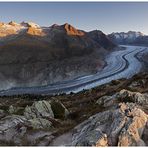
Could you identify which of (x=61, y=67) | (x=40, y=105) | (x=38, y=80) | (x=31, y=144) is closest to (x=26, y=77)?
(x=38, y=80)

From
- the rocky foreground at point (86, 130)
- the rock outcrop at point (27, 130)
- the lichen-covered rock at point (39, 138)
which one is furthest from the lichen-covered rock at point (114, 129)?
the rock outcrop at point (27, 130)

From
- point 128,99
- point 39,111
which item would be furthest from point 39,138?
point 128,99

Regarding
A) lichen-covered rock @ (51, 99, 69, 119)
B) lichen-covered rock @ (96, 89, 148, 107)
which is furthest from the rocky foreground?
lichen-covered rock @ (51, 99, 69, 119)

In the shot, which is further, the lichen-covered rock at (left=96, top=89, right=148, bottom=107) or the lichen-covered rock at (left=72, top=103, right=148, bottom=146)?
the lichen-covered rock at (left=96, top=89, right=148, bottom=107)

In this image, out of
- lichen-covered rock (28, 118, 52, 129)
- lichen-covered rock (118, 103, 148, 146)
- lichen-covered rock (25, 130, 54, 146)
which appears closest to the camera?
lichen-covered rock (118, 103, 148, 146)

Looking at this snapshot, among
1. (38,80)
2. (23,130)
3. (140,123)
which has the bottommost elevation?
(38,80)

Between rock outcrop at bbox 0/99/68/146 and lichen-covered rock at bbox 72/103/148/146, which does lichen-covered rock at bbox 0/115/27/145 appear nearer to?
rock outcrop at bbox 0/99/68/146

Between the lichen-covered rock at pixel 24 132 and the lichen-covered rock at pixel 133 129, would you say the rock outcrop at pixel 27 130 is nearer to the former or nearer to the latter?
the lichen-covered rock at pixel 24 132

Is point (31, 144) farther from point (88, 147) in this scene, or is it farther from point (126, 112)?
point (126, 112)
